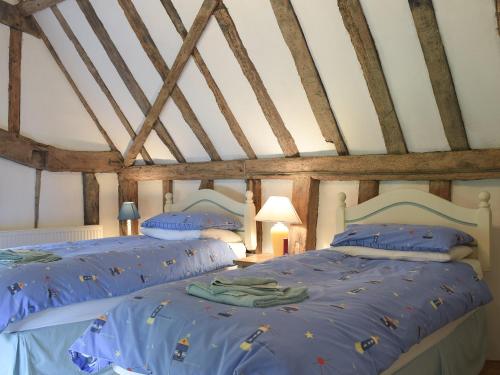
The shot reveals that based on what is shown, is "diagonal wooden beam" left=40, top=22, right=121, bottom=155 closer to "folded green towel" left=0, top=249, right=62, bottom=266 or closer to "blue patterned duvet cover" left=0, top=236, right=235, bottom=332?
"blue patterned duvet cover" left=0, top=236, right=235, bottom=332

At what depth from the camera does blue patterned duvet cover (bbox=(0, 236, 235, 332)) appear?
8.84 feet

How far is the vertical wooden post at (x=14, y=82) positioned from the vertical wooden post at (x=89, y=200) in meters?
0.95

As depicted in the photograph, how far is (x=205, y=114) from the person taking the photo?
4570 mm

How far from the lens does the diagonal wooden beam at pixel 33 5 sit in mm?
4688

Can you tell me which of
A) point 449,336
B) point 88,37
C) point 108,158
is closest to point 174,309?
point 449,336

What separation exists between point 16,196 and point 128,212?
116 cm

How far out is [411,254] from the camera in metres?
2.97

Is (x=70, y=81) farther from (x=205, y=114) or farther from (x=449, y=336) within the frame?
(x=449, y=336)

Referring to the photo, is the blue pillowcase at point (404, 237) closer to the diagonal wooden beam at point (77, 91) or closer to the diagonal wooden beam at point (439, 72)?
the diagonal wooden beam at point (439, 72)

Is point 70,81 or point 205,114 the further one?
point 70,81

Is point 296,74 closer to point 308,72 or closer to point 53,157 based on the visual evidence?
point 308,72

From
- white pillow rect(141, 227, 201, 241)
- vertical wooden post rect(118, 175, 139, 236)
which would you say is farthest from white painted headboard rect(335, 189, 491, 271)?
vertical wooden post rect(118, 175, 139, 236)

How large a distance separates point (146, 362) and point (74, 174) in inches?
163

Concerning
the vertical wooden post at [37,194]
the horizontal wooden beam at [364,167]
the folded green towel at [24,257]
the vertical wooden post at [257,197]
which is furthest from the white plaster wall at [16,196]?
the vertical wooden post at [257,197]
